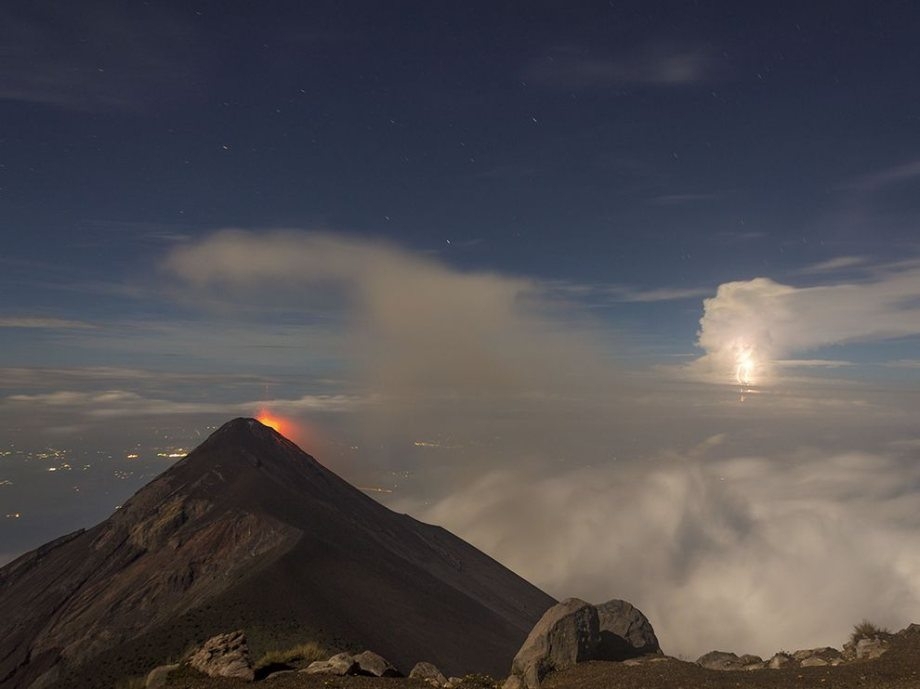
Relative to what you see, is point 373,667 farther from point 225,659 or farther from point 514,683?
point 514,683

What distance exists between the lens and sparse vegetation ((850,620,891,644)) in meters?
35.7

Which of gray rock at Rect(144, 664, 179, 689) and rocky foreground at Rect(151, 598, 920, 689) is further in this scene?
gray rock at Rect(144, 664, 179, 689)

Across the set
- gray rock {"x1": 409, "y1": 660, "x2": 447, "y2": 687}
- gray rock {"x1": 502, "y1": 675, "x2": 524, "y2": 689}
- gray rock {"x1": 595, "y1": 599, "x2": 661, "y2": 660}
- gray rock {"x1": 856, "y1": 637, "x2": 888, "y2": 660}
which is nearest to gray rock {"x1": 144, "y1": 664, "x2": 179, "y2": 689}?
gray rock {"x1": 409, "y1": 660, "x2": 447, "y2": 687}

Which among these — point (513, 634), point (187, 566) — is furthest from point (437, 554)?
point (187, 566)

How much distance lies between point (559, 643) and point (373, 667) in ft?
46.6

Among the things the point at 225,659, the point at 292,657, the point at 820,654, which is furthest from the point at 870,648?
the point at 225,659

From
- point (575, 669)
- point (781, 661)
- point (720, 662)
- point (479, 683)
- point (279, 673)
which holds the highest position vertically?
point (781, 661)

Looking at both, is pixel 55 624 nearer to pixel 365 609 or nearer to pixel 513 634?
pixel 365 609

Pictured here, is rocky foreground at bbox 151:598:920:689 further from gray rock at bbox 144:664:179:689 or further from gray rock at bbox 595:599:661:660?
gray rock at bbox 595:599:661:660

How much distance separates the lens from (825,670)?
89.2 ft

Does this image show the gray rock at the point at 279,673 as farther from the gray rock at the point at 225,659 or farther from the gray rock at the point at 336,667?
the gray rock at the point at 225,659

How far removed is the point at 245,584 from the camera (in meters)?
86.3

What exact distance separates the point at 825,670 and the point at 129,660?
74.2 meters

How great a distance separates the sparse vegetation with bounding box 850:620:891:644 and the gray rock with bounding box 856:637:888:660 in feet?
2.91
